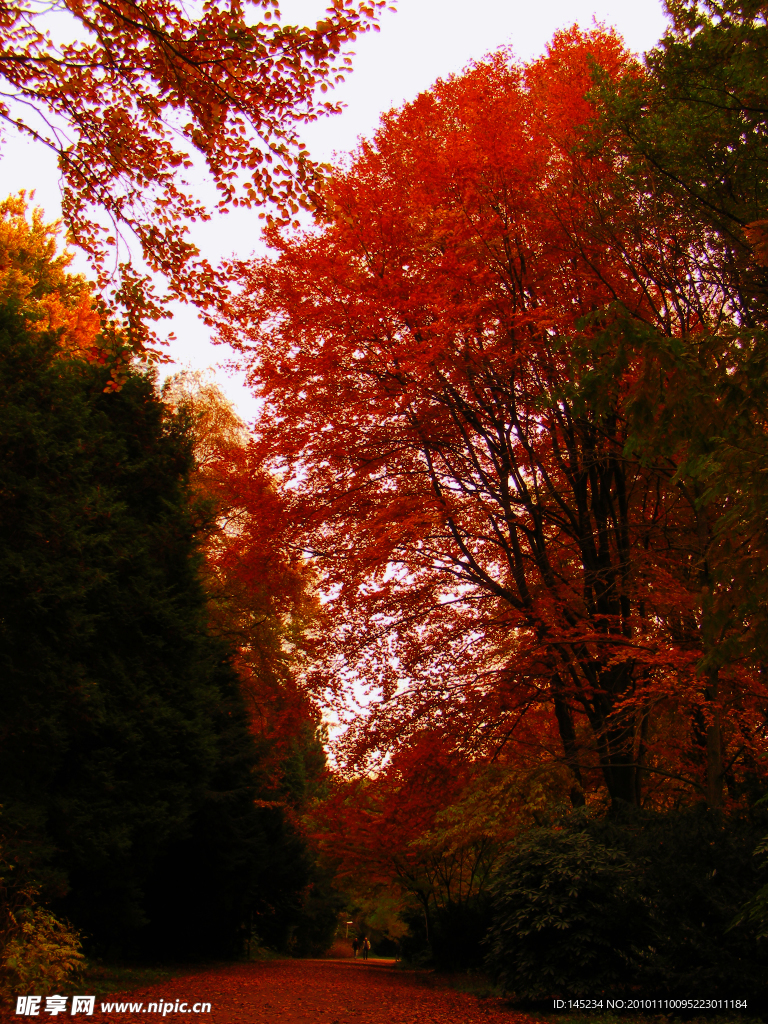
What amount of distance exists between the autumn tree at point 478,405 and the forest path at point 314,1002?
2.96 meters

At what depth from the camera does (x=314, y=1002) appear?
912 cm

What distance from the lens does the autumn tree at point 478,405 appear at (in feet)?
29.4

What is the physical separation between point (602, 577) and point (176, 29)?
25.7 ft

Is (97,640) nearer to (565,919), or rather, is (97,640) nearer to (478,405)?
(478,405)

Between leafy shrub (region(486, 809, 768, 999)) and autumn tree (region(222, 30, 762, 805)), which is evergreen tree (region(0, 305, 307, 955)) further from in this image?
leafy shrub (region(486, 809, 768, 999))

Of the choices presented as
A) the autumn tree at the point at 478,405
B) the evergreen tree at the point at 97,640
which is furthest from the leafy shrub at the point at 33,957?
the autumn tree at the point at 478,405

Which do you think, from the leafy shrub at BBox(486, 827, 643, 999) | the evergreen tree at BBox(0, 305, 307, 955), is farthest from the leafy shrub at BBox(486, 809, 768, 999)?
the evergreen tree at BBox(0, 305, 307, 955)

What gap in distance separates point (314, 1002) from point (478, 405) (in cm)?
806

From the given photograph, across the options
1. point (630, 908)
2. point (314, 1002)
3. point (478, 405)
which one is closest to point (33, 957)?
point (314, 1002)

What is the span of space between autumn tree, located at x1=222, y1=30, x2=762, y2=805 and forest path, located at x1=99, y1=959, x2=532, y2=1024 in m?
2.96

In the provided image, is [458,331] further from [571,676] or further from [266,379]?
[571,676]

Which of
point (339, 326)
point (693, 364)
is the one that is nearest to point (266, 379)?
point (339, 326)

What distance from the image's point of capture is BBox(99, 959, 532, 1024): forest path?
7.29m

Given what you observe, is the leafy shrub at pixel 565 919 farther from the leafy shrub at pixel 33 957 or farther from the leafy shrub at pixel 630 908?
the leafy shrub at pixel 33 957
